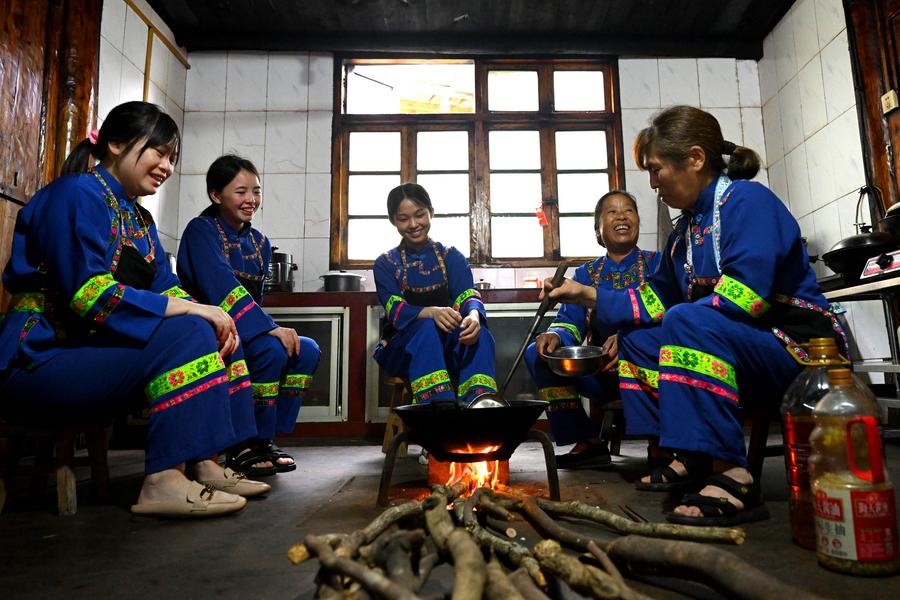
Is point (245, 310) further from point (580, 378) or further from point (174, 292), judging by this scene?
point (580, 378)

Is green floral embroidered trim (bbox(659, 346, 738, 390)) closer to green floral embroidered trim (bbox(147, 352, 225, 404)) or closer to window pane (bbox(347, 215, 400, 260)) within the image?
green floral embroidered trim (bbox(147, 352, 225, 404))

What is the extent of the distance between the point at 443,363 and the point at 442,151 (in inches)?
102

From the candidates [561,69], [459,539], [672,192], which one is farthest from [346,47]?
[459,539]

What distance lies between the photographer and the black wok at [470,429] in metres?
1.39

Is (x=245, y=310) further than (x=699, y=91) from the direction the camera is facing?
No

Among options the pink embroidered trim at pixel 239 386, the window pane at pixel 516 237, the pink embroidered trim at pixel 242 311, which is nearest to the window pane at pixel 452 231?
the window pane at pixel 516 237

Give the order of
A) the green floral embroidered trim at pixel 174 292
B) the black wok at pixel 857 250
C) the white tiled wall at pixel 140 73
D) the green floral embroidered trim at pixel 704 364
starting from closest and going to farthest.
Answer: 1. the green floral embroidered trim at pixel 704 364
2. the green floral embroidered trim at pixel 174 292
3. the black wok at pixel 857 250
4. the white tiled wall at pixel 140 73

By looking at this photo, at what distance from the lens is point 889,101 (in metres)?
3.03

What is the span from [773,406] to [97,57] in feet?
12.2

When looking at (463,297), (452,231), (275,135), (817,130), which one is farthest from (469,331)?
(817,130)

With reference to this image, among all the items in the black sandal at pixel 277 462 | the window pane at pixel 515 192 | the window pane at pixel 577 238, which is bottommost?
the black sandal at pixel 277 462

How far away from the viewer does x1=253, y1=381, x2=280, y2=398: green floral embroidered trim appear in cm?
217

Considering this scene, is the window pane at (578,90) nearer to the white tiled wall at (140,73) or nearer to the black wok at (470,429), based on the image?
the white tiled wall at (140,73)

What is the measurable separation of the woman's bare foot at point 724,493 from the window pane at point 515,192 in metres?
3.19
